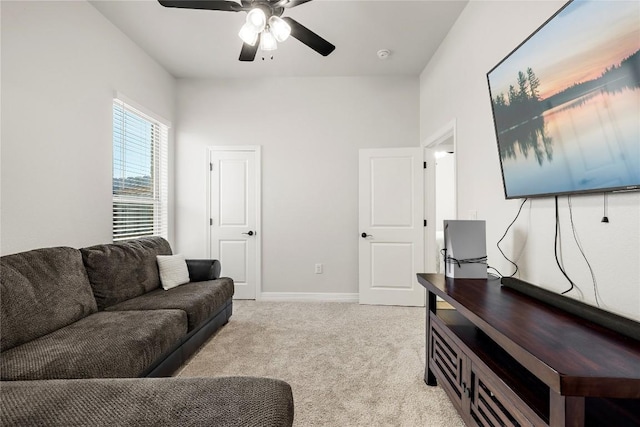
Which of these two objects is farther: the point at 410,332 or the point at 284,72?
the point at 284,72

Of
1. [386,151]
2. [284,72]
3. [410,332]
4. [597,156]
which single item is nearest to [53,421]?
[597,156]

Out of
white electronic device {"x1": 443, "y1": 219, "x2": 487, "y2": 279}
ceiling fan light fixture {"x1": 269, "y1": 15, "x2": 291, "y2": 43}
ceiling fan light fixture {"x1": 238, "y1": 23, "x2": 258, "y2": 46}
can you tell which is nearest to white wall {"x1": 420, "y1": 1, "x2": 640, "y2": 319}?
white electronic device {"x1": 443, "y1": 219, "x2": 487, "y2": 279}

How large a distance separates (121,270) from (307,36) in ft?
7.75

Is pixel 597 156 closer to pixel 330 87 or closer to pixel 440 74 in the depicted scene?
pixel 440 74

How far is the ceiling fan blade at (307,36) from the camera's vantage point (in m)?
2.10

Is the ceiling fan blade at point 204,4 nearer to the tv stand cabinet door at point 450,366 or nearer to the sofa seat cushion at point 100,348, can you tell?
the sofa seat cushion at point 100,348

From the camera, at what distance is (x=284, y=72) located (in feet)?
12.3

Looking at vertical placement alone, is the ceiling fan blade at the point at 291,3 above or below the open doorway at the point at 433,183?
above

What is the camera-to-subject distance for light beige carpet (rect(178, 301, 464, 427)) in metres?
1.65

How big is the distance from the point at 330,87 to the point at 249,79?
3.61 ft

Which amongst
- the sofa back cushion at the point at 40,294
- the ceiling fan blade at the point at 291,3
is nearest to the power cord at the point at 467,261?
the ceiling fan blade at the point at 291,3

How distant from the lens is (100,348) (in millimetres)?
1479

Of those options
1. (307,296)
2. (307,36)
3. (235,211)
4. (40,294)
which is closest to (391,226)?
(307,296)

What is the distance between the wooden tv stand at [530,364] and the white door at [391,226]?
1.93m
